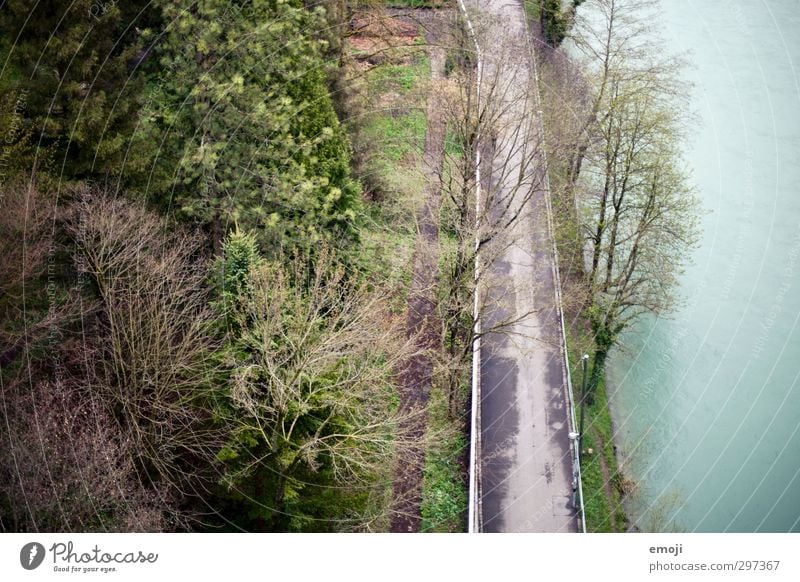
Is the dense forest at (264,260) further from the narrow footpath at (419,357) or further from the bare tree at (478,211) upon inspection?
the bare tree at (478,211)

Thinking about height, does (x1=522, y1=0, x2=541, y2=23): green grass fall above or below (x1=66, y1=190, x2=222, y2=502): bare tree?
above

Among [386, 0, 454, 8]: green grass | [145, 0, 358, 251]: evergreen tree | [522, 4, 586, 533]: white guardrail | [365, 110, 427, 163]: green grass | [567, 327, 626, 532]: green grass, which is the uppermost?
[386, 0, 454, 8]: green grass

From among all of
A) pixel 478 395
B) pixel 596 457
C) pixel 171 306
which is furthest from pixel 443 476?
pixel 171 306

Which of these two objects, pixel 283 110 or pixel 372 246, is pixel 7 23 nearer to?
pixel 283 110

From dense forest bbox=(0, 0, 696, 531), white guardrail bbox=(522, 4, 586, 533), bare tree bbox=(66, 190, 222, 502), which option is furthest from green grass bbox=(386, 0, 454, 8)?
bare tree bbox=(66, 190, 222, 502)

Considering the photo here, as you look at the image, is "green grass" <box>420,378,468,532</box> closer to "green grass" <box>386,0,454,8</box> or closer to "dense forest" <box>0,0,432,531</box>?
"dense forest" <box>0,0,432,531</box>

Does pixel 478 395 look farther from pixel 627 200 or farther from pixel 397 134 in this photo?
pixel 397 134

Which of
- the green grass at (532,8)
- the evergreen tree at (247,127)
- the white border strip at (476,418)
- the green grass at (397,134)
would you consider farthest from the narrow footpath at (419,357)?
the green grass at (532,8)
